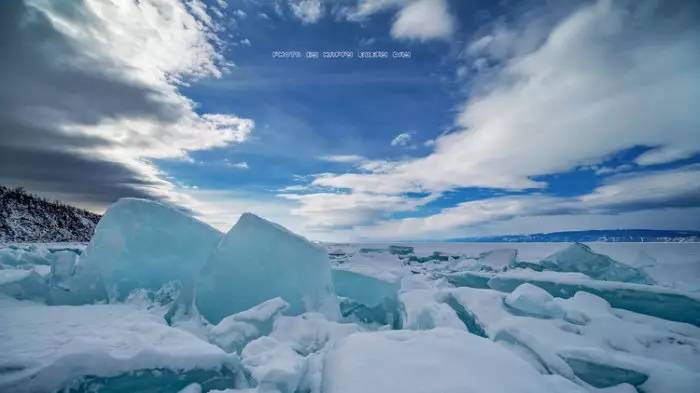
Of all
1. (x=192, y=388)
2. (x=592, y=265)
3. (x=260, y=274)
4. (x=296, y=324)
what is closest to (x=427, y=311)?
(x=296, y=324)

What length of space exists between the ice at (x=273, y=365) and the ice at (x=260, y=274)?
1.72 m

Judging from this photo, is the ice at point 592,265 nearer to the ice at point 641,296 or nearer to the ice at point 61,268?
the ice at point 641,296

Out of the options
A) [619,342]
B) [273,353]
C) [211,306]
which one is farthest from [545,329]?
[211,306]

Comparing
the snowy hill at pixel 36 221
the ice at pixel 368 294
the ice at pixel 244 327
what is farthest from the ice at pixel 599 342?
the snowy hill at pixel 36 221

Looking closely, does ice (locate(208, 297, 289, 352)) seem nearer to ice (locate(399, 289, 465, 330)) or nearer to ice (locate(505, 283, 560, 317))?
ice (locate(399, 289, 465, 330))

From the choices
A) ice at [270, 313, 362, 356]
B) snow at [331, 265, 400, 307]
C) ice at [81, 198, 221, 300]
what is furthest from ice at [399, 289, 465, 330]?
ice at [81, 198, 221, 300]

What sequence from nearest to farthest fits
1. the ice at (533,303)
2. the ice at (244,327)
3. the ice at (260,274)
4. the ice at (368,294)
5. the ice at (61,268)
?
the ice at (244,327)
the ice at (533,303)
the ice at (260,274)
the ice at (61,268)
the ice at (368,294)

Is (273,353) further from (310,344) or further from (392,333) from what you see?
(392,333)

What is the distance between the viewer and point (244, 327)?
4.86 metres

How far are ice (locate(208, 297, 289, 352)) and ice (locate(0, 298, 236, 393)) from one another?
112cm

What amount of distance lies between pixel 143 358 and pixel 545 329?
4617 millimetres

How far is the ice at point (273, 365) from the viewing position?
133 inches

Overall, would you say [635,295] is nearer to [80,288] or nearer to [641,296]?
[641,296]

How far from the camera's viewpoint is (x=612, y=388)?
3361mm
